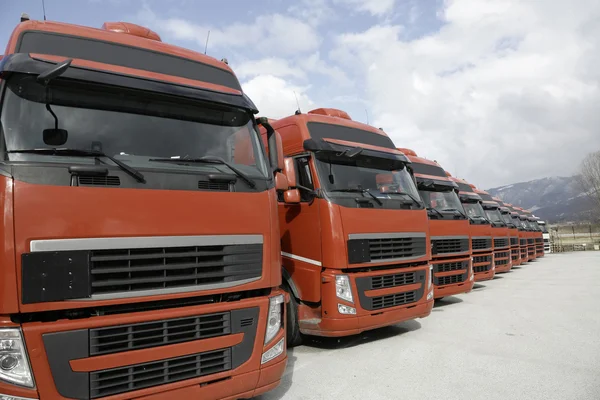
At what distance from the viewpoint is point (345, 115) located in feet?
23.8

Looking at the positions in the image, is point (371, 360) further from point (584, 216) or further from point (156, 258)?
point (584, 216)

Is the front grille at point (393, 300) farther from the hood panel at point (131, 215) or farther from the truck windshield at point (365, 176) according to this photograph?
the hood panel at point (131, 215)

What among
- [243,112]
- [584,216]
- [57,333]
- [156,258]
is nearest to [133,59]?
[243,112]

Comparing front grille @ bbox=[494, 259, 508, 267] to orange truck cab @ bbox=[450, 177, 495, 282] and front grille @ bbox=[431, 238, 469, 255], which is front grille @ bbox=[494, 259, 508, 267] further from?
front grille @ bbox=[431, 238, 469, 255]

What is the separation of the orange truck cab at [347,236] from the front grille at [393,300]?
0.04 feet

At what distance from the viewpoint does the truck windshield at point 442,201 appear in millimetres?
8461

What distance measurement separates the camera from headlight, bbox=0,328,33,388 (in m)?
2.49

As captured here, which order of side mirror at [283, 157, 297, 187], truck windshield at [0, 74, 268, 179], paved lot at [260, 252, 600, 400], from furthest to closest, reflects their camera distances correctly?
side mirror at [283, 157, 297, 187]
paved lot at [260, 252, 600, 400]
truck windshield at [0, 74, 268, 179]

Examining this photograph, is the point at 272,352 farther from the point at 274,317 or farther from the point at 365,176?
the point at 365,176

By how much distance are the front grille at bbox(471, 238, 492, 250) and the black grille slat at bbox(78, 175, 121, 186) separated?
30.4ft

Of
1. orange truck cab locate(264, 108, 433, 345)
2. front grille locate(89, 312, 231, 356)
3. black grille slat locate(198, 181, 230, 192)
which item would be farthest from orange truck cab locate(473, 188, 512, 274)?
front grille locate(89, 312, 231, 356)

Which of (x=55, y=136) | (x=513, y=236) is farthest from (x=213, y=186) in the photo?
(x=513, y=236)

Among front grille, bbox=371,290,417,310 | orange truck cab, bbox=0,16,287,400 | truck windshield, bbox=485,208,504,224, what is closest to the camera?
orange truck cab, bbox=0,16,287,400

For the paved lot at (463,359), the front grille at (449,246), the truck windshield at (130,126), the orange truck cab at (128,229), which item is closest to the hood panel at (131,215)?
the orange truck cab at (128,229)
